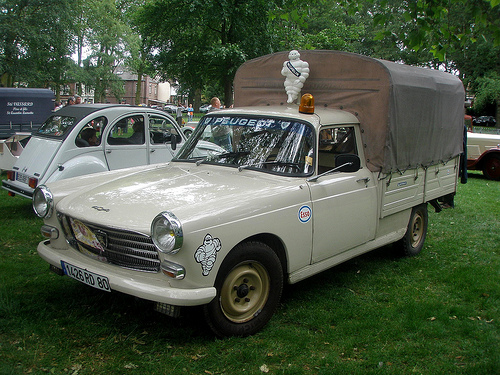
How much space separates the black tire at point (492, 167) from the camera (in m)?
14.0

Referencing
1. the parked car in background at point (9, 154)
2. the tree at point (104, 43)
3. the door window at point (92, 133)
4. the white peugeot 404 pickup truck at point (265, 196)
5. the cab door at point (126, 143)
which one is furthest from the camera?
the tree at point (104, 43)

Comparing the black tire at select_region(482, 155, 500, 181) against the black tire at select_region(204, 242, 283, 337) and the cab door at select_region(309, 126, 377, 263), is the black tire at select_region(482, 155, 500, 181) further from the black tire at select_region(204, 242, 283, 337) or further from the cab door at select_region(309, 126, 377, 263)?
the black tire at select_region(204, 242, 283, 337)

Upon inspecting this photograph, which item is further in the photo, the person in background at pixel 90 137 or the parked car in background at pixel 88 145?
the person in background at pixel 90 137

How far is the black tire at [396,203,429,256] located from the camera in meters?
6.21

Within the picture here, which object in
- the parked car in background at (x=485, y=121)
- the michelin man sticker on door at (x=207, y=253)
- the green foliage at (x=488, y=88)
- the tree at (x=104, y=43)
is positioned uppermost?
the tree at (x=104, y=43)

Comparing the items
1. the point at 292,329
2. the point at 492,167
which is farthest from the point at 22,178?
the point at 492,167

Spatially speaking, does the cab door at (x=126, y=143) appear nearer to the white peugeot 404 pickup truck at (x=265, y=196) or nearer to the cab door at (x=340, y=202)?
the white peugeot 404 pickup truck at (x=265, y=196)

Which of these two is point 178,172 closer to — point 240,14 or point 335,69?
point 335,69

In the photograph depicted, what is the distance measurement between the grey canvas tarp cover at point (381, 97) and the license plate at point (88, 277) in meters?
3.02

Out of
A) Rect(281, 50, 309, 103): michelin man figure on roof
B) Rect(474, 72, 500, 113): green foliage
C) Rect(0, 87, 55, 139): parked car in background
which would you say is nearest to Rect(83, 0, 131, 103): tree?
Rect(0, 87, 55, 139): parked car in background

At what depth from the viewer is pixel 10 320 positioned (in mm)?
4012

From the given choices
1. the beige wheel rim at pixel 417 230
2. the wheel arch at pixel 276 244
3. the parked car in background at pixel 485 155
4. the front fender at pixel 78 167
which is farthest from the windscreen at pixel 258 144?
the parked car in background at pixel 485 155

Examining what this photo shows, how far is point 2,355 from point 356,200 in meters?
3.38

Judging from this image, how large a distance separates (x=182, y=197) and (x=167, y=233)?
59cm
